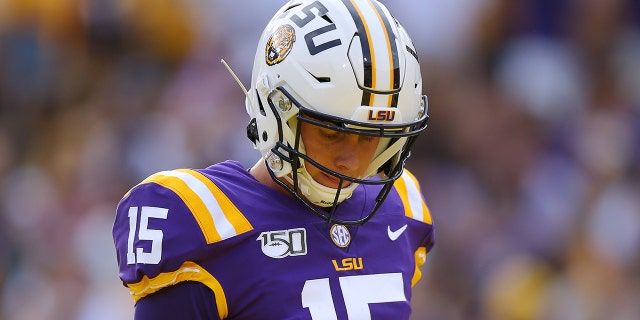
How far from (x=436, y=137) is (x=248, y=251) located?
3284 millimetres

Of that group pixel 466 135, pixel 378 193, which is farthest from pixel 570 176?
pixel 378 193

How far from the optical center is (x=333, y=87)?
7.01 ft

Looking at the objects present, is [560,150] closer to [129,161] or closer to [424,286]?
[424,286]

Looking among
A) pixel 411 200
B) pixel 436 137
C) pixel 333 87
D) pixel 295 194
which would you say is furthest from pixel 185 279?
pixel 436 137

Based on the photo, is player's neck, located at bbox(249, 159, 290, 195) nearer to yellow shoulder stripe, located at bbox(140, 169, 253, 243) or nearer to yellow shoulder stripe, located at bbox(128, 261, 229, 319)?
yellow shoulder stripe, located at bbox(140, 169, 253, 243)

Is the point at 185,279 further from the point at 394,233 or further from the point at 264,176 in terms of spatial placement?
the point at 394,233

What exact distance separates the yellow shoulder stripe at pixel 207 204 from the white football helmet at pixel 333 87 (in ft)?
0.43

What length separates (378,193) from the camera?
252cm

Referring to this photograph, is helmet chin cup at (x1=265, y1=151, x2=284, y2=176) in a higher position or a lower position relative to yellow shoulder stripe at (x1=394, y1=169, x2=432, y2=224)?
higher

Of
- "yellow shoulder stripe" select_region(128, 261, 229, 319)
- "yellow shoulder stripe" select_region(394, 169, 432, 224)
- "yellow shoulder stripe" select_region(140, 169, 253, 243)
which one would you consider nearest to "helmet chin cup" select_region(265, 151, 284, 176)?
"yellow shoulder stripe" select_region(140, 169, 253, 243)

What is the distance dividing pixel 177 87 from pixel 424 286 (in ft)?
6.48

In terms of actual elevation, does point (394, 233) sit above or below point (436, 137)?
above

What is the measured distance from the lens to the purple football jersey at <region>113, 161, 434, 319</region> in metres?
2.12

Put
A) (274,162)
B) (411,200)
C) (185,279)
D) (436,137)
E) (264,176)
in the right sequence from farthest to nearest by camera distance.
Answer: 1. (436,137)
2. (411,200)
3. (264,176)
4. (274,162)
5. (185,279)
